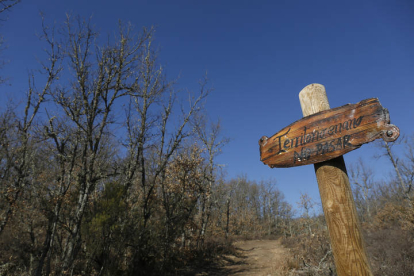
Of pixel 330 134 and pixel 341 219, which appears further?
pixel 330 134

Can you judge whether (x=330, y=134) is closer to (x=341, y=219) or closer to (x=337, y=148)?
(x=337, y=148)

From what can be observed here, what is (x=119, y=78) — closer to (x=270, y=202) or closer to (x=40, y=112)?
(x=40, y=112)

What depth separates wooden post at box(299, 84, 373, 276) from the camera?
164cm

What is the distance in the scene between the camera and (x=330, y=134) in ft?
6.10

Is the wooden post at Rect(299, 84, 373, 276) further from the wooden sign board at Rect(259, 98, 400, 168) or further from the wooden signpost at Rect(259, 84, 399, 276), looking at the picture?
the wooden sign board at Rect(259, 98, 400, 168)

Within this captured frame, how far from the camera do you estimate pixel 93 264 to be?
7738 millimetres

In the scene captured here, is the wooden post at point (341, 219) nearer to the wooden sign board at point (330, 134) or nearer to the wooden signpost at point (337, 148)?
the wooden signpost at point (337, 148)

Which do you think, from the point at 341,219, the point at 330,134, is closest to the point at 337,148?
the point at 330,134

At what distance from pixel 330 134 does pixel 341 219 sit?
681mm

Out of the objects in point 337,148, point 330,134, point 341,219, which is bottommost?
point 341,219

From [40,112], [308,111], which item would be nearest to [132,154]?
[40,112]

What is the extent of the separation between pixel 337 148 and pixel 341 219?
1.83ft

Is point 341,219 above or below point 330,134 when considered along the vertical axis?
below

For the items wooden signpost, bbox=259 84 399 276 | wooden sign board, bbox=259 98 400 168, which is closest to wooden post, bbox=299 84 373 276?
wooden signpost, bbox=259 84 399 276
